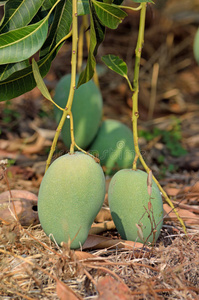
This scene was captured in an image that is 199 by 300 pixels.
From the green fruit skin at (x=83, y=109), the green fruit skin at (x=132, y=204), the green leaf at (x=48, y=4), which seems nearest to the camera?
the green fruit skin at (x=132, y=204)

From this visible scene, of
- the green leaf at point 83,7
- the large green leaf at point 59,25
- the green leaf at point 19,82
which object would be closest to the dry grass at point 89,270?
the green leaf at point 19,82

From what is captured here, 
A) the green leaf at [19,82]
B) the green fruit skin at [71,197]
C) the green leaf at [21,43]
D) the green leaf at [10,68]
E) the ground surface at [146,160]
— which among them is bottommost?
the ground surface at [146,160]

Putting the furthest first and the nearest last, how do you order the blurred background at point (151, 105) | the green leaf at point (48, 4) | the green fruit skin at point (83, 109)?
the blurred background at point (151, 105)
the green fruit skin at point (83, 109)
the green leaf at point (48, 4)

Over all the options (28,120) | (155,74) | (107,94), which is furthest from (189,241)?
(155,74)

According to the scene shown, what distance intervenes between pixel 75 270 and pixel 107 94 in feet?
5.82

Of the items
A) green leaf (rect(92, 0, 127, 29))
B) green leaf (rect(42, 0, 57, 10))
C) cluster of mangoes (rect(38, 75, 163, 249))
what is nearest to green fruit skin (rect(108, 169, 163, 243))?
cluster of mangoes (rect(38, 75, 163, 249))

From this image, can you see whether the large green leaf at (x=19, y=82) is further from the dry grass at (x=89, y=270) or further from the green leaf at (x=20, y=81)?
the dry grass at (x=89, y=270)

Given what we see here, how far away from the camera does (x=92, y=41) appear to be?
3.10 feet

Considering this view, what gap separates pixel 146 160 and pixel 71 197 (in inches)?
35.6

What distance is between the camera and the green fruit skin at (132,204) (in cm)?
92

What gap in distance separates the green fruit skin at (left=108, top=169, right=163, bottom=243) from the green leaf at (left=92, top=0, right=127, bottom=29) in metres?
0.35

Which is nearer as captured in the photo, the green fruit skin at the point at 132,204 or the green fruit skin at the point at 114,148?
the green fruit skin at the point at 132,204

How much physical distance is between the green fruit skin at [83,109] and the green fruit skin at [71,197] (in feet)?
1.78

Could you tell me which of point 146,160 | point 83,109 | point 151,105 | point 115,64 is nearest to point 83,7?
point 115,64
